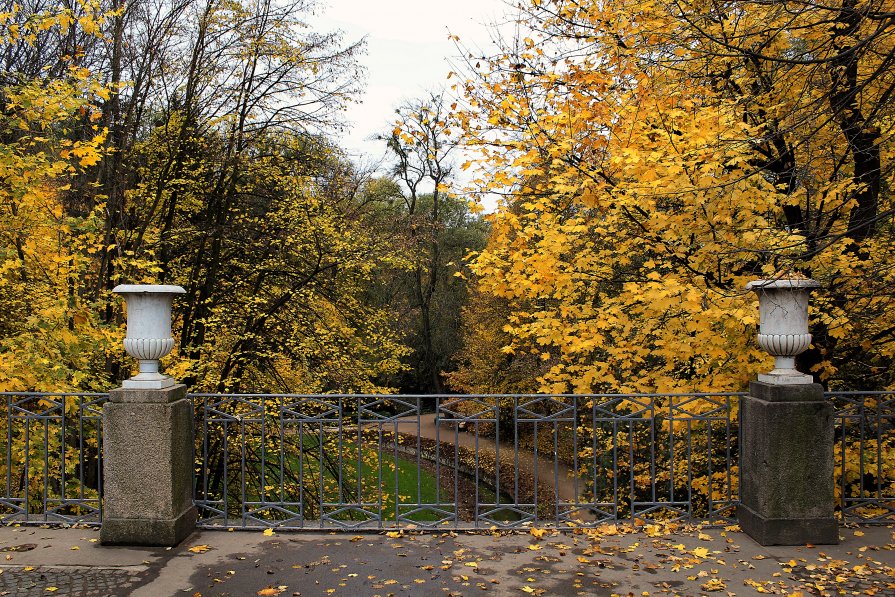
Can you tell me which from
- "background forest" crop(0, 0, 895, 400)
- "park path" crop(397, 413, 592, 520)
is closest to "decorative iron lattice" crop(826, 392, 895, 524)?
"background forest" crop(0, 0, 895, 400)

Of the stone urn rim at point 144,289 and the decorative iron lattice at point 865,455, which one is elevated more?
the stone urn rim at point 144,289

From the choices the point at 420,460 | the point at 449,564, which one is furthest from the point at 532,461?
the point at 449,564

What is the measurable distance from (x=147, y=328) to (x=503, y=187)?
14.7 ft

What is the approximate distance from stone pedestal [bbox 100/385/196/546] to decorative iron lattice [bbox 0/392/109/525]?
41 cm

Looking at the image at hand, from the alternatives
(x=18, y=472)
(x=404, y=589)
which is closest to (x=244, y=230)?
(x=18, y=472)

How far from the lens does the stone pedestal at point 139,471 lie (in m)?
4.69

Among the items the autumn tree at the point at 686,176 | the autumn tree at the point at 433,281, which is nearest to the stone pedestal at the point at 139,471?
the autumn tree at the point at 686,176

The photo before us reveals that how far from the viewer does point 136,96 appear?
10625mm

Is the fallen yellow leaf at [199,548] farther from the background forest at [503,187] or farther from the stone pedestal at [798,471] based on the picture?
the stone pedestal at [798,471]

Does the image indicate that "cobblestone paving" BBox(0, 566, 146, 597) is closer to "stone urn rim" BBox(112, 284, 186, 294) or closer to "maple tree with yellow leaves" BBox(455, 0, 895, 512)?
"stone urn rim" BBox(112, 284, 186, 294)

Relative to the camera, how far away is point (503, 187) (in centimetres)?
777

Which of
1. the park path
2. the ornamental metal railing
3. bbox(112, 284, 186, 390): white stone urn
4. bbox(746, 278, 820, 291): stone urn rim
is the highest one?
bbox(746, 278, 820, 291): stone urn rim

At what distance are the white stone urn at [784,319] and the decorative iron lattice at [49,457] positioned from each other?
16.8ft

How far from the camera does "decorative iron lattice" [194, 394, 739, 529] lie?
202 inches
